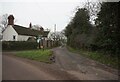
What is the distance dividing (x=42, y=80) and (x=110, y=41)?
1066 centimetres

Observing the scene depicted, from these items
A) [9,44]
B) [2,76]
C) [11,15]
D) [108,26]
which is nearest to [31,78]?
[2,76]

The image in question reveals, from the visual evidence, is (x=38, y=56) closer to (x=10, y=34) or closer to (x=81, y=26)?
(x=81, y=26)

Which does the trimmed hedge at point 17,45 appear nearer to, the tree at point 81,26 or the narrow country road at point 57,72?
the tree at point 81,26

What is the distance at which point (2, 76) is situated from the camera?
1155 centimetres

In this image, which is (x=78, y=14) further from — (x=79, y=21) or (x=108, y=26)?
(x=108, y=26)

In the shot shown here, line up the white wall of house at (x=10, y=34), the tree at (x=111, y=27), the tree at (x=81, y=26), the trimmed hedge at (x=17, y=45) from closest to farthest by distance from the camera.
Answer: the tree at (x=111, y=27)
the tree at (x=81, y=26)
the trimmed hedge at (x=17, y=45)
the white wall of house at (x=10, y=34)

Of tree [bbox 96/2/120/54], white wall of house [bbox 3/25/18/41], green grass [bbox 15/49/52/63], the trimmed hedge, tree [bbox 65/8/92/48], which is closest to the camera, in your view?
tree [bbox 96/2/120/54]

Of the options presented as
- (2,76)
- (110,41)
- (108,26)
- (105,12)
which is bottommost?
(2,76)

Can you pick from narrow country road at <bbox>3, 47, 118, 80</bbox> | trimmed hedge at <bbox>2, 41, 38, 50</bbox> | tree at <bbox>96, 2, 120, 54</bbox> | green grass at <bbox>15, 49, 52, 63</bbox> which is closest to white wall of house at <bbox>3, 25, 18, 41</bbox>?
trimmed hedge at <bbox>2, 41, 38, 50</bbox>

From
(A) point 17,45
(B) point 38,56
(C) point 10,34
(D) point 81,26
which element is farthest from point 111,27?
(C) point 10,34

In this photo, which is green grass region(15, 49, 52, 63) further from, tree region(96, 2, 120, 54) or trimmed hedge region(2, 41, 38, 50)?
trimmed hedge region(2, 41, 38, 50)

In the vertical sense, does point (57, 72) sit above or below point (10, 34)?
below

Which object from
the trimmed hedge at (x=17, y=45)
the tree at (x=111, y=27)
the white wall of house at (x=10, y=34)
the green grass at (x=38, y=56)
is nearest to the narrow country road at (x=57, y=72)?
the tree at (x=111, y=27)

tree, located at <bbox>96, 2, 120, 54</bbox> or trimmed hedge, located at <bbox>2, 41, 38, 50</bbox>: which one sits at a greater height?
tree, located at <bbox>96, 2, 120, 54</bbox>
